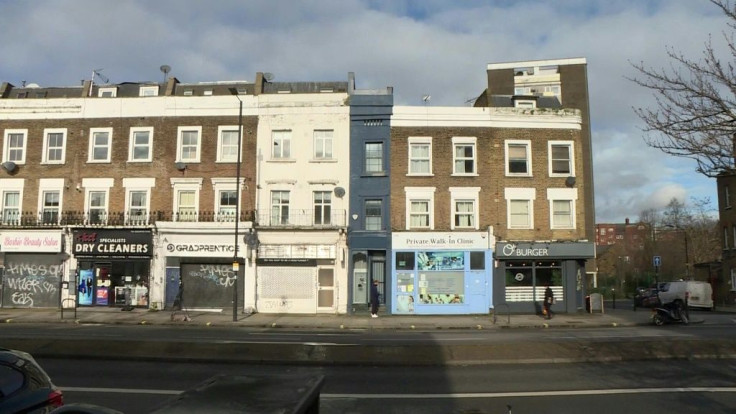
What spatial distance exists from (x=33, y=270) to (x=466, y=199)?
79.8 feet

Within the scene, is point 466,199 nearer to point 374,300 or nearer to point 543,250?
point 543,250

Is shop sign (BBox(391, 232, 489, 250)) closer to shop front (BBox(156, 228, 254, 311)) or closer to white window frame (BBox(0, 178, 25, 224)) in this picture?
shop front (BBox(156, 228, 254, 311))

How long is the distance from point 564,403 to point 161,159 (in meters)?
27.5

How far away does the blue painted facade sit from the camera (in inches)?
1170

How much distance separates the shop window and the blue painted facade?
559 millimetres

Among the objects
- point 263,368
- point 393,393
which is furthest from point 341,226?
point 393,393

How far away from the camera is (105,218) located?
30516 millimetres

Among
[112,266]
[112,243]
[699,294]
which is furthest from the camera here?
[699,294]

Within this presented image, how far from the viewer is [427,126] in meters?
30.8

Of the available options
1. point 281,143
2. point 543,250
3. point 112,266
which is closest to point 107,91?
point 112,266

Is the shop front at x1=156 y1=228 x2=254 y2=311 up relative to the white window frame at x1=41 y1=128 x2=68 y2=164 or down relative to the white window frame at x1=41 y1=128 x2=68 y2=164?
down

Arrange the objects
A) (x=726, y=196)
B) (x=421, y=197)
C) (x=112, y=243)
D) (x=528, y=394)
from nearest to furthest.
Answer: (x=528, y=394) < (x=112, y=243) < (x=421, y=197) < (x=726, y=196)

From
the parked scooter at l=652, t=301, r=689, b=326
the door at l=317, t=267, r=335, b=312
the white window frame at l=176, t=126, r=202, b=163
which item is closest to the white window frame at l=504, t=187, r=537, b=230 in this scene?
the parked scooter at l=652, t=301, r=689, b=326

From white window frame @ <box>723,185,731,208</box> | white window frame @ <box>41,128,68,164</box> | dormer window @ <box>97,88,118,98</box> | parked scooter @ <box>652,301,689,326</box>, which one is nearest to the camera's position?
parked scooter @ <box>652,301,689,326</box>
